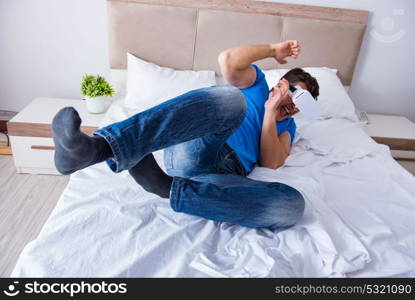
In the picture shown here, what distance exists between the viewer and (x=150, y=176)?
101 centimetres

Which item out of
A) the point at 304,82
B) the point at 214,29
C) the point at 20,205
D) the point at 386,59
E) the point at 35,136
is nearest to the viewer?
the point at 304,82

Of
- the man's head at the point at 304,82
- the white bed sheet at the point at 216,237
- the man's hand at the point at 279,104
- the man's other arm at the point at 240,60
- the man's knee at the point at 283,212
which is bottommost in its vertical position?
the white bed sheet at the point at 216,237

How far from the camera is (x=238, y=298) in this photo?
84cm

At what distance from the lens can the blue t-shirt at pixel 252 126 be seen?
134 cm

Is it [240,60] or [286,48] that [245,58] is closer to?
[240,60]

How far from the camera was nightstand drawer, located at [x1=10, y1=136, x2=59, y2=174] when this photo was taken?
1903 millimetres

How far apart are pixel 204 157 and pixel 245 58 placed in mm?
423

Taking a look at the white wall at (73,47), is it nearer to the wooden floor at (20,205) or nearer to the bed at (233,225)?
the bed at (233,225)

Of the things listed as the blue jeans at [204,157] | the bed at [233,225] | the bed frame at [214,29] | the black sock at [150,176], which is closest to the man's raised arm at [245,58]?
the blue jeans at [204,157]

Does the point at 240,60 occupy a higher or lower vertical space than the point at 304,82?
higher

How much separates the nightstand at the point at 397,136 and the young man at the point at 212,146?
105 centimetres

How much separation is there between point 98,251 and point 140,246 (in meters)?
0.12

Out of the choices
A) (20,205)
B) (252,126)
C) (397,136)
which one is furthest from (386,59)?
(20,205)

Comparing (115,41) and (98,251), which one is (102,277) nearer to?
(98,251)
